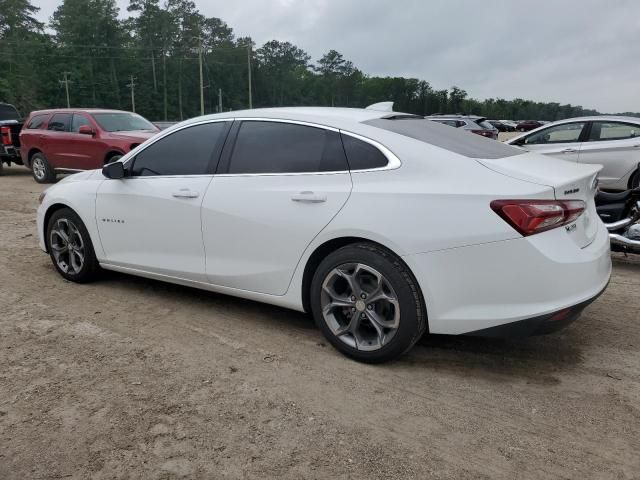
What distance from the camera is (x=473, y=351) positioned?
11.8 ft

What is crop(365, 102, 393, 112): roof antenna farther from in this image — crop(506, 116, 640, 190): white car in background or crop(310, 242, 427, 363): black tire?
crop(506, 116, 640, 190): white car in background

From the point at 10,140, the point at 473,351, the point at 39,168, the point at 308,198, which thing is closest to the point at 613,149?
the point at 473,351

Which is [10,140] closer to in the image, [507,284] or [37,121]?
[37,121]

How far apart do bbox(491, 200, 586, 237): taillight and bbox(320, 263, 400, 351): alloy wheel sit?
76cm

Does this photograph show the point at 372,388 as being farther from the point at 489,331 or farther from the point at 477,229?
the point at 477,229

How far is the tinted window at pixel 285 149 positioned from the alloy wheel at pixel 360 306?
0.70 m

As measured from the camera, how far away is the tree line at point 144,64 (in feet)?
277

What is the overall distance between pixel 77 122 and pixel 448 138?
35.1 ft

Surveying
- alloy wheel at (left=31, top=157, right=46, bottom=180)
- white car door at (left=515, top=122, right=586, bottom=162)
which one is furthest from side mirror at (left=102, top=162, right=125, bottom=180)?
alloy wheel at (left=31, top=157, right=46, bottom=180)

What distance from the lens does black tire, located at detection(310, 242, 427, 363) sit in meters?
3.11

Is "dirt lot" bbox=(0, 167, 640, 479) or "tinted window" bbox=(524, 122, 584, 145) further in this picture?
"tinted window" bbox=(524, 122, 584, 145)

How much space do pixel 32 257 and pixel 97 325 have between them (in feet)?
8.27

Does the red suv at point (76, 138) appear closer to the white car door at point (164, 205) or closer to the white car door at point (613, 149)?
the white car door at point (164, 205)

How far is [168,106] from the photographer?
9750 cm
